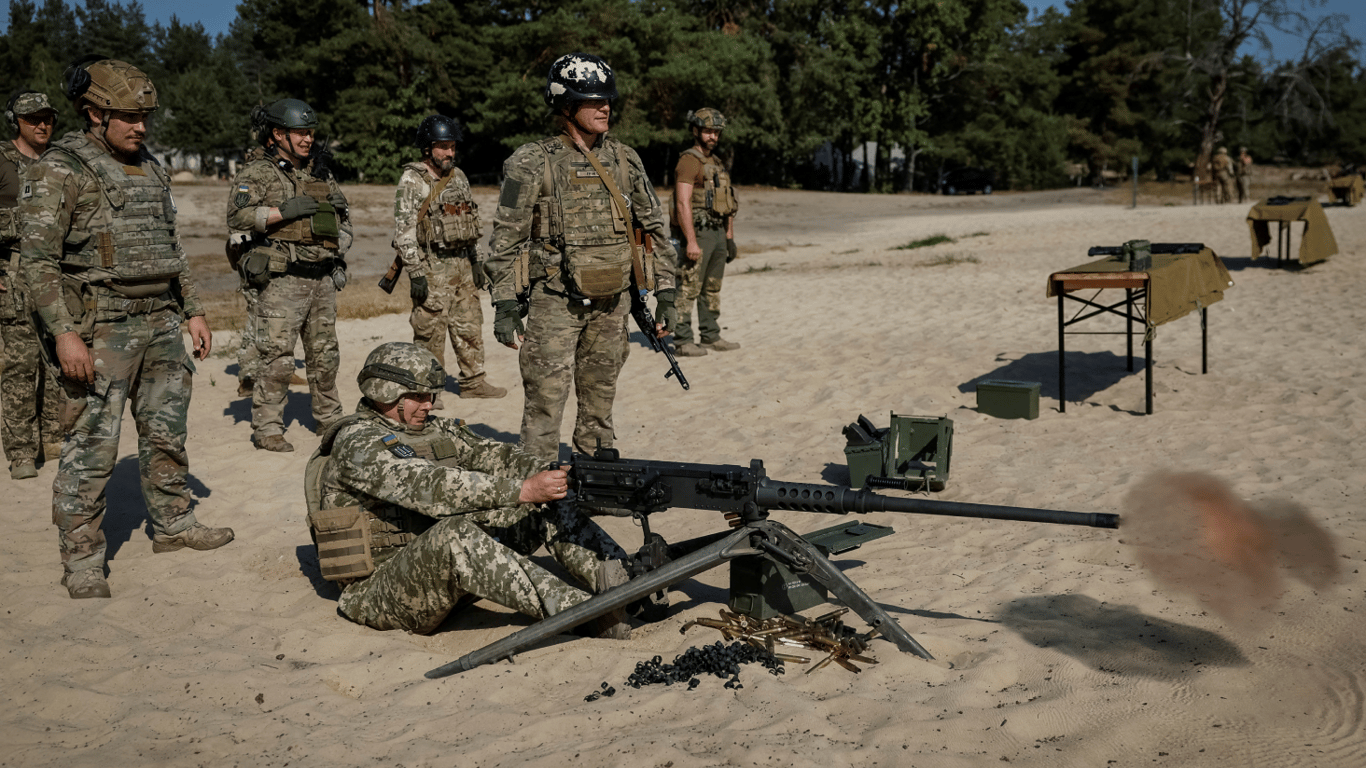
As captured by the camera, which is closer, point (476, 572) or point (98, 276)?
point (476, 572)

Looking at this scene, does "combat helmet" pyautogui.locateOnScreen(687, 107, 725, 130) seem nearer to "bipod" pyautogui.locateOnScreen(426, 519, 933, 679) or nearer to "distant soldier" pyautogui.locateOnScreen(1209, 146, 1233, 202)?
"bipod" pyautogui.locateOnScreen(426, 519, 933, 679)

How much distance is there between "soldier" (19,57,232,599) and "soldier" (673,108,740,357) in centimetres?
586

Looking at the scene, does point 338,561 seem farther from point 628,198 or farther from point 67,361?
point 628,198

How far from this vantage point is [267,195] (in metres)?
8.30

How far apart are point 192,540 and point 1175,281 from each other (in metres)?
7.72

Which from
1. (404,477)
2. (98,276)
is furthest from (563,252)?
(98,276)

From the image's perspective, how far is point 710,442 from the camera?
8625mm

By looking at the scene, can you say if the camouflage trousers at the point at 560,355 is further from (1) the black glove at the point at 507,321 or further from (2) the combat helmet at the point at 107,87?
(2) the combat helmet at the point at 107,87

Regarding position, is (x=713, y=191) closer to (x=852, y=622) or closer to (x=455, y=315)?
(x=455, y=315)

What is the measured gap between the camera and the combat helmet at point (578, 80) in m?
6.10

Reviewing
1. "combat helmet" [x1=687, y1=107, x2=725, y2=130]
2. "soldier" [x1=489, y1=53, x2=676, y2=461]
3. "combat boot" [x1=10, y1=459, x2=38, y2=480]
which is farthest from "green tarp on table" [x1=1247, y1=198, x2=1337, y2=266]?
"combat boot" [x1=10, y1=459, x2=38, y2=480]

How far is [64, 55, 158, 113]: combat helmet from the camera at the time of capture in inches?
221

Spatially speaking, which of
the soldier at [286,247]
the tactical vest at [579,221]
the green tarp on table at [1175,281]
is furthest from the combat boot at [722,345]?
the tactical vest at [579,221]

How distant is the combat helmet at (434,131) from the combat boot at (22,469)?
159 inches
